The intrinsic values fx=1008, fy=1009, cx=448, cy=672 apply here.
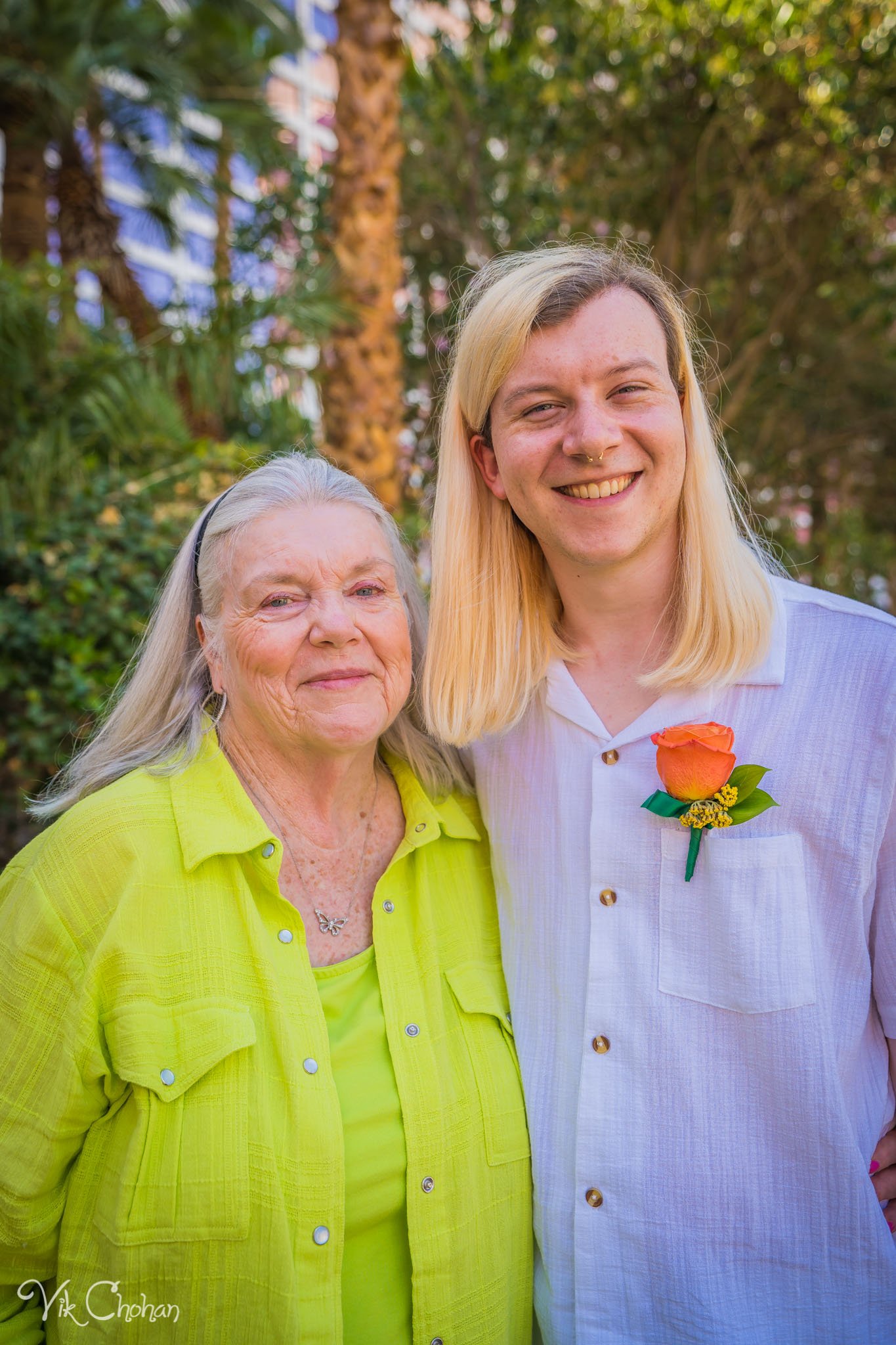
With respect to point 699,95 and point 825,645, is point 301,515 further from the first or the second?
point 699,95

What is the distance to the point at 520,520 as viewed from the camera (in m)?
2.45

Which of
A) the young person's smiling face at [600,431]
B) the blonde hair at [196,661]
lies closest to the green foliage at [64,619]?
the blonde hair at [196,661]

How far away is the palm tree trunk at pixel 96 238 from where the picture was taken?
8.59m

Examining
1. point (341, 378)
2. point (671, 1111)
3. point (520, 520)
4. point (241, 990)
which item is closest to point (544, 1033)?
point (671, 1111)

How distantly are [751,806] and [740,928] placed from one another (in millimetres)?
233

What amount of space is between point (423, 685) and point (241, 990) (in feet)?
2.71

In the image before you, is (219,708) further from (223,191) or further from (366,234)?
(223,191)

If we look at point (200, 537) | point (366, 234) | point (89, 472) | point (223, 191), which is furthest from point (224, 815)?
point (223, 191)

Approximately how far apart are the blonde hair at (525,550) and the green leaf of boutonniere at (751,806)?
0.26m

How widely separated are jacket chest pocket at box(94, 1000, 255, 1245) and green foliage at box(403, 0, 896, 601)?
574 centimetres

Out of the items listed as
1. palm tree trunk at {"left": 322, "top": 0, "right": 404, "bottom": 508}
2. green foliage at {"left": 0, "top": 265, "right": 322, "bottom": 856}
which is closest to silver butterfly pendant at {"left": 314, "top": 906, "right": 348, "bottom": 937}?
green foliage at {"left": 0, "top": 265, "right": 322, "bottom": 856}

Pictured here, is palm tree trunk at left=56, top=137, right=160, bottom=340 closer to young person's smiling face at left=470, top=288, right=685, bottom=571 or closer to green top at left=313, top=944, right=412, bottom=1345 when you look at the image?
young person's smiling face at left=470, top=288, right=685, bottom=571

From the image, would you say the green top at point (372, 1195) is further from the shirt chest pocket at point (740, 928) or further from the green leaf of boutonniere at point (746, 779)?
the green leaf of boutonniere at point (746, 779)

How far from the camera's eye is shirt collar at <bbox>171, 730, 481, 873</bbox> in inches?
77.9
